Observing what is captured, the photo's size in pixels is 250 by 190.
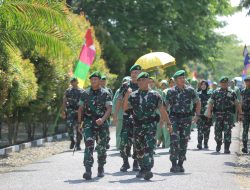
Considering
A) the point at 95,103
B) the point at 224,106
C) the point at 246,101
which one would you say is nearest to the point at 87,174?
the point at 95,103

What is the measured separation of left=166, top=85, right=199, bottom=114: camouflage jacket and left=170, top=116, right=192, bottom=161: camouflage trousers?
0.57 feet

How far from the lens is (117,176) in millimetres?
12508

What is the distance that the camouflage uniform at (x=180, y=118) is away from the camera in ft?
43.4

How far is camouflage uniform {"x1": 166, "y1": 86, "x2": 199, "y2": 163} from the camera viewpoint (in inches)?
521

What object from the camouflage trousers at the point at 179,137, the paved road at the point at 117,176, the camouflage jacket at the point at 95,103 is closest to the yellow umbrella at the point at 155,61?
the paved road at the point at 117,176

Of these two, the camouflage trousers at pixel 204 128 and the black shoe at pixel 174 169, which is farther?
the camouflage trousers at pixel 204 128

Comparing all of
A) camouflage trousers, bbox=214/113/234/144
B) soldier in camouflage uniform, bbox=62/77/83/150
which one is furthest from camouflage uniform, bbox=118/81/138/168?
soldier in camouflage uniform, bbox=62/77/83/150

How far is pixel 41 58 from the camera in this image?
21094mm

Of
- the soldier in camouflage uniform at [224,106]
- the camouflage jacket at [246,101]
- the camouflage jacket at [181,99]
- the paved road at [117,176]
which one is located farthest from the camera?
the camouflage jacket at [246,101]

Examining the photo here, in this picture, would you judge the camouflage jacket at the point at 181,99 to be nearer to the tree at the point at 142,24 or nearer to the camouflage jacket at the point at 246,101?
the camouflage jacket at the point at 246,101

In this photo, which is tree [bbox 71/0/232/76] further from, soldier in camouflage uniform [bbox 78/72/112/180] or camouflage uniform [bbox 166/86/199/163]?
soldier in camouflage uniform [bbox 78/72/112/180]

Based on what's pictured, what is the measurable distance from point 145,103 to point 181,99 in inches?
74.2

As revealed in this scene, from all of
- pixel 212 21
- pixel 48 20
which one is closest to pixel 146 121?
pixel 48 20

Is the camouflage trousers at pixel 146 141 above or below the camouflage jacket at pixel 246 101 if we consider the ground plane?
below
